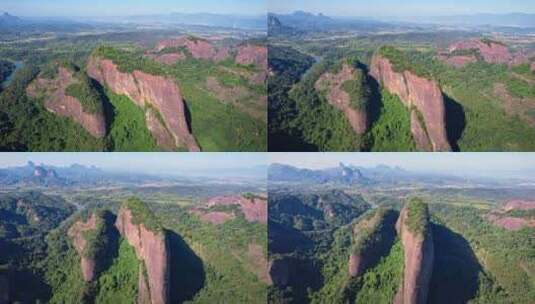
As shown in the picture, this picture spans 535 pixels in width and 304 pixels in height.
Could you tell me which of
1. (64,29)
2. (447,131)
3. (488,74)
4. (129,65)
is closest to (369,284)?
(447,131)

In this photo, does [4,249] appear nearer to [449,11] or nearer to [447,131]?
[447,131]

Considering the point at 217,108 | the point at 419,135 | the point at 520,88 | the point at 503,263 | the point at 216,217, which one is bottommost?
the point at 503,263

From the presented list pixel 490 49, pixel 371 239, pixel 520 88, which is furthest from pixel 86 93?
pixel 520 88

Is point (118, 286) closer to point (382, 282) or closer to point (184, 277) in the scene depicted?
point (184, 277)

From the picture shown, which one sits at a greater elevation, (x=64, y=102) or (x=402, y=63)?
(x=402, y=63)

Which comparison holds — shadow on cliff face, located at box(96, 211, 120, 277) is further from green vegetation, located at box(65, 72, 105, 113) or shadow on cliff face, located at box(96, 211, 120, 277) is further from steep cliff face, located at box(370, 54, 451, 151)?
steep cliff face, located at box(370, 54, 451, 151)

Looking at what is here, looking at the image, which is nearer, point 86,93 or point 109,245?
point 86,93
